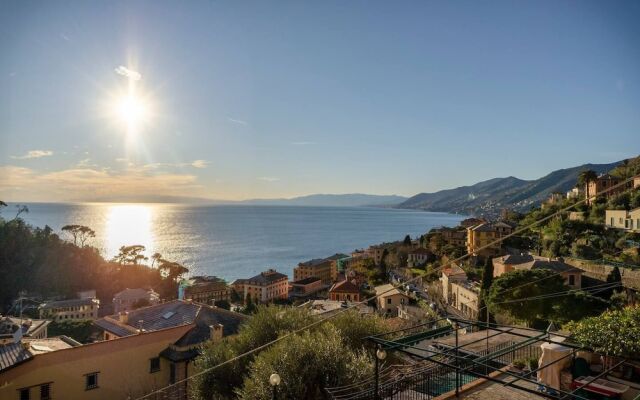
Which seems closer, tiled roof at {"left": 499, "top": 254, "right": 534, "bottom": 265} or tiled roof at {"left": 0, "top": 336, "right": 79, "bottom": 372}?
tiled roof at {"left": 0, "top": 336, "right": 79, "bottom": 372}

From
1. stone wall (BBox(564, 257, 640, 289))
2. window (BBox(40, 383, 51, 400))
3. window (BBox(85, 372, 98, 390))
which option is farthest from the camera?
stone wall (BBox(564, 257, 640, 289))

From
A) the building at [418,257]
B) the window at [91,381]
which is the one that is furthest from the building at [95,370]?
the building at [418,257]

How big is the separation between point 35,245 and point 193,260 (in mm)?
31922

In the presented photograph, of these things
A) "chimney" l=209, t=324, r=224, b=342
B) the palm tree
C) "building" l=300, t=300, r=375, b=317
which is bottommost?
"building" l=300, t=300, r=375, b=317

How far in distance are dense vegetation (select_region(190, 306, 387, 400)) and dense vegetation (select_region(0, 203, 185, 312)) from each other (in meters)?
47.4

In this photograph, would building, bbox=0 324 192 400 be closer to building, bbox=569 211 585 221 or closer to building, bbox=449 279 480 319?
building, bbox=449 279 480 319

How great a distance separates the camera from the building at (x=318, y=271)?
6419 cm

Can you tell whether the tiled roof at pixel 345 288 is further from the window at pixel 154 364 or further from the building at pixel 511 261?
the window at pixel 154 364

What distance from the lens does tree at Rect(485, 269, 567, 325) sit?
16641 mm

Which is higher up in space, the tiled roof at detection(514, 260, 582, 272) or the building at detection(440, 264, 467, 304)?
the tiled roof at detection(514, 260, 582, 272)

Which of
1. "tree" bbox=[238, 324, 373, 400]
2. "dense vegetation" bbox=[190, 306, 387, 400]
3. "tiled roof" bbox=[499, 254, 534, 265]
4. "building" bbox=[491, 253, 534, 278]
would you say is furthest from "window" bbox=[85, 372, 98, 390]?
"tiled roof" bbox=[499, 254, 534, 265]

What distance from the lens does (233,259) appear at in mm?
85062

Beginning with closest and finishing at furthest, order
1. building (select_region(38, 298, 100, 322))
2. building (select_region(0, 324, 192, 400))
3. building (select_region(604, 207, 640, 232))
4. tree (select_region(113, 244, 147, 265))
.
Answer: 1. building (select_region(0, 324, 192, 400))
2. building (select_region(604, 207, 640, 232))
3. building (select_region(38, 298, 100, 322))
4. tree (select_region(113, 244, 147, 265))

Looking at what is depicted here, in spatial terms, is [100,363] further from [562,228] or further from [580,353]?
[562,228]
